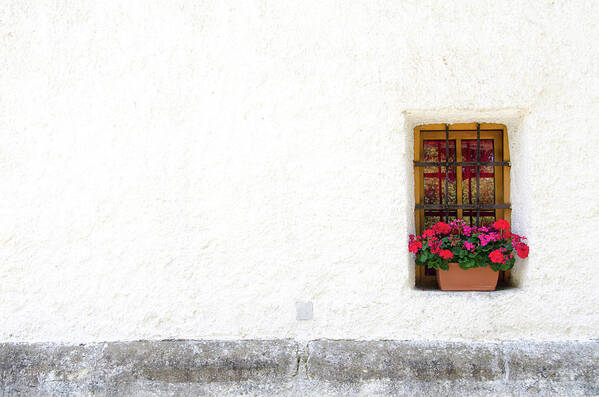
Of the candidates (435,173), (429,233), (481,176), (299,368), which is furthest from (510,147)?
(299,368)

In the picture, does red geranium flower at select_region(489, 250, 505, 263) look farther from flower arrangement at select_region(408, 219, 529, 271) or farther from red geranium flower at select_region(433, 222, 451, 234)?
red geranium flower at select_region(433, 222, 451, 234)

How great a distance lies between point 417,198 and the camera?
266 centimetres

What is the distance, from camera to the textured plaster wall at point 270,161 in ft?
7.86

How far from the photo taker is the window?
2635mm

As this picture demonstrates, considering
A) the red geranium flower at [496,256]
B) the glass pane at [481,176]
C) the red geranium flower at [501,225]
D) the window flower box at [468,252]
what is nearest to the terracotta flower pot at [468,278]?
the window flower box at [468,252]

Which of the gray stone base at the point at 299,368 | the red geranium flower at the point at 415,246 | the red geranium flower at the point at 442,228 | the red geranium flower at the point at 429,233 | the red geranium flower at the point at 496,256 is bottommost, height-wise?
the gray stone base at the point at 299,368

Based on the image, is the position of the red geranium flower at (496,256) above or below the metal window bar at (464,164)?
below

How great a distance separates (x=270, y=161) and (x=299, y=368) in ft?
3.84

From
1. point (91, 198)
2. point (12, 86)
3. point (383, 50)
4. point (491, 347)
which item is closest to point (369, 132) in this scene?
point (383, 50)

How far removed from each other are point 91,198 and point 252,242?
38.1 inches

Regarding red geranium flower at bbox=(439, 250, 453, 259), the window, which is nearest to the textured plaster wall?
the window

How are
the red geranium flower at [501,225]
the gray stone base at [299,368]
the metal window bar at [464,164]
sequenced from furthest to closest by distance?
the metal window bar at [464,164] < the red geranium flower at [501,225] < the gray stone base at [299,368]

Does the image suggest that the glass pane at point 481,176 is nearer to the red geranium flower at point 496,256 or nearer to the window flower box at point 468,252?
the window flower box at point 468,252

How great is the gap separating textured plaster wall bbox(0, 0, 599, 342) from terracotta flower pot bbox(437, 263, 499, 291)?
0.09 m
